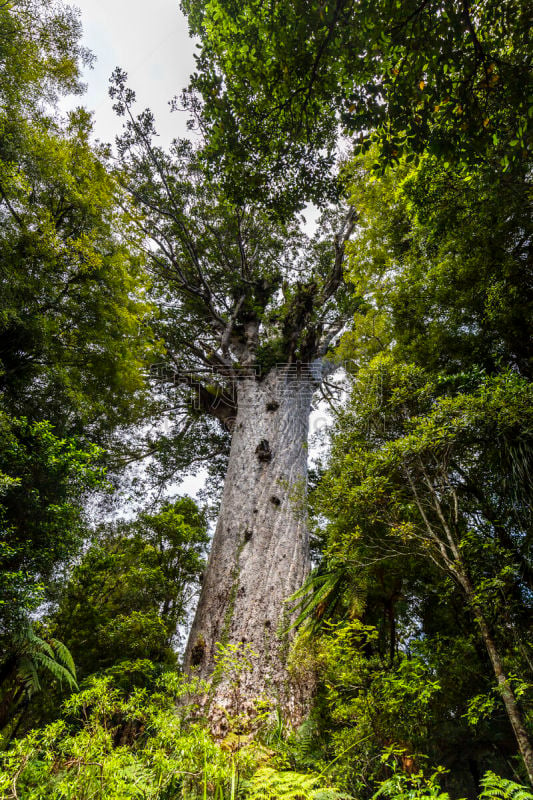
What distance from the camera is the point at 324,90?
3072 millimetres

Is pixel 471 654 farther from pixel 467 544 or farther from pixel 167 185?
pixel 167 185

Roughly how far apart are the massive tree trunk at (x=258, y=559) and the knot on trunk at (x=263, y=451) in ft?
0.05

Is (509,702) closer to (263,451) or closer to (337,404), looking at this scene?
(337,404)

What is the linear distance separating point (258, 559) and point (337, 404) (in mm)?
2148

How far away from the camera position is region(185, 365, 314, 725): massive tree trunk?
3545 mm

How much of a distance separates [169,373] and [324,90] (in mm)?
6579

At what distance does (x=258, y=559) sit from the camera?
15.0 ft

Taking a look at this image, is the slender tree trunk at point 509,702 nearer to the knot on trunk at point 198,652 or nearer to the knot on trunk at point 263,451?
the knot on trunk at point 198,652

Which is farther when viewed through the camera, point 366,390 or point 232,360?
point 232,360

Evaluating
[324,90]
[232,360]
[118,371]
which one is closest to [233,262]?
[232,360]

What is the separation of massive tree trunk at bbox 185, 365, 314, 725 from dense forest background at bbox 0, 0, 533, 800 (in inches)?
7.5

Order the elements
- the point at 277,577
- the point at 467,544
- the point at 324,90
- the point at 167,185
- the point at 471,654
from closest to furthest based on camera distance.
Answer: the point at 467,544, the point at 324,90, the point at 471,654, the point at 277,577, the point at 167,185

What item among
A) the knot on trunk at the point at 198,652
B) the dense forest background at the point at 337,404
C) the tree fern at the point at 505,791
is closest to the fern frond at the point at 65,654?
the dense forest background at the point at 337,404

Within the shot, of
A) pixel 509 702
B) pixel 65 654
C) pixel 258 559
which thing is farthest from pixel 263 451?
pixel 509 702
